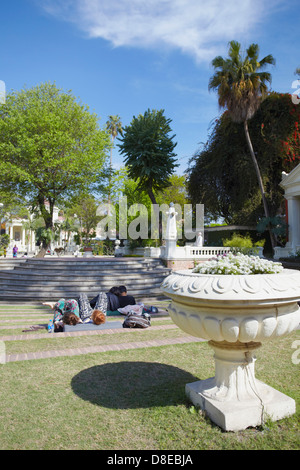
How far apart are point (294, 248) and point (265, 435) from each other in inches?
777

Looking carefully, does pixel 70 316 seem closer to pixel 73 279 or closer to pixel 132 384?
pixel 132 384

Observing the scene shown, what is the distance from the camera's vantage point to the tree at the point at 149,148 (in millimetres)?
24234

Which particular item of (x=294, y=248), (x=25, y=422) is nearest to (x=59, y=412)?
(x=25, y=422)

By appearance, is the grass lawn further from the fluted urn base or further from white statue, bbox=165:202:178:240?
white statue, bbox=165:202:178:240

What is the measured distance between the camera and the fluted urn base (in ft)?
8.73

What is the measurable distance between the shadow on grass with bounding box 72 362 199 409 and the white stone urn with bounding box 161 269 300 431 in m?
0.46

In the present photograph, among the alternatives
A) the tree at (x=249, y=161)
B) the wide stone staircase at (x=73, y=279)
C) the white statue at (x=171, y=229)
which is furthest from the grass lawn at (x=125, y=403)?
the tree at (x=249, y=161)

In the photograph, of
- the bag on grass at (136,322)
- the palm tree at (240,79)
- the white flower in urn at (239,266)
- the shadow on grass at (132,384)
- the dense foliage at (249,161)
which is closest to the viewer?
the white flower in urn at (239,266)

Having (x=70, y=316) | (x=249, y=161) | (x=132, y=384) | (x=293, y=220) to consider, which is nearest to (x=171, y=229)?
(x=293, y=220)

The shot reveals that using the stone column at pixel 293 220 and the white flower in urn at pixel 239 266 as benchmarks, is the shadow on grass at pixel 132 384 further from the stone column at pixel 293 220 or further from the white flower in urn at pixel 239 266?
the stone column at pixel 293 220

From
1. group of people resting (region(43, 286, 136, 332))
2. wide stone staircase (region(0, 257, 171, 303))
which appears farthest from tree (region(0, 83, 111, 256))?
group of people resting (region(43, 286, 136, 332))

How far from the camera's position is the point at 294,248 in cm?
2027

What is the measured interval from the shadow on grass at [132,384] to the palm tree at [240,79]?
1986 cm

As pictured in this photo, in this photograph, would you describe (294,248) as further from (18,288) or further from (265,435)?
(265,435)
